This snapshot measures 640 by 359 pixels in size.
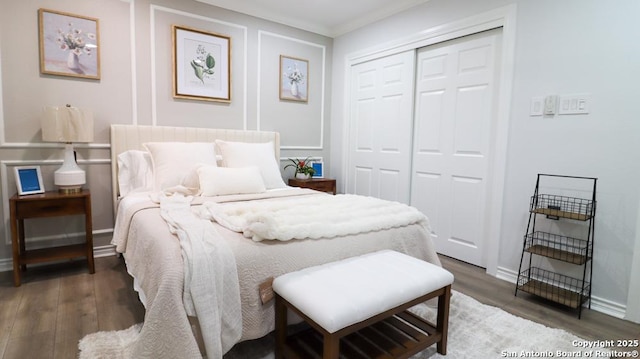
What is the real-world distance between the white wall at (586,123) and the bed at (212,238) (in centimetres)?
106

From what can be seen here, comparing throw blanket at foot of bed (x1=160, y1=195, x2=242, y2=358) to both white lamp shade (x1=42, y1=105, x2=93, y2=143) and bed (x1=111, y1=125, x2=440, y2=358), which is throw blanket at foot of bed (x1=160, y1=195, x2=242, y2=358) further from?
white lamp shade (x1=42, y1=105, x2=93, y2=143)

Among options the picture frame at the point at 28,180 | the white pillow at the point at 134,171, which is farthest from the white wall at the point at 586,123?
the picture frame at the point at 28,180

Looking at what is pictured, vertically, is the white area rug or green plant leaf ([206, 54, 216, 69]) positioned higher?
green plant leaf ([206, 54, 216, 69])

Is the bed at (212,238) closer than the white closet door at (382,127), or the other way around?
the bed at (212,238)

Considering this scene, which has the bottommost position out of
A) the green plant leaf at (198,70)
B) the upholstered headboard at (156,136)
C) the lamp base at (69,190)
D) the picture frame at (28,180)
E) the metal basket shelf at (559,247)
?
the metal basket shelf at (559,247)

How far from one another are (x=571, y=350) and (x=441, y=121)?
2.04m

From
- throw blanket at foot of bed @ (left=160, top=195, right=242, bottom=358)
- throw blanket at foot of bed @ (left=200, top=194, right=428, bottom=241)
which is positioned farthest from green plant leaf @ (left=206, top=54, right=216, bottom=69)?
throw blanket at foot of bed @ (left=160, top=195, right=242, bottom=358)

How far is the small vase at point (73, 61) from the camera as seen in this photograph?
2774 millimetres

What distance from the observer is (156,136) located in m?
3.12

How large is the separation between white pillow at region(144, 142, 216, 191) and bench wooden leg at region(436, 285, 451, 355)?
2103 mm

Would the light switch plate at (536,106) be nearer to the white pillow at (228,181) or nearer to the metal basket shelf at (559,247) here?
the metal basket shelf at (559,247)

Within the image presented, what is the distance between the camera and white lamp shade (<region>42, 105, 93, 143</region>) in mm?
2459

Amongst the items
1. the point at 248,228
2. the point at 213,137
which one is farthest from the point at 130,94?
the point at 248,228

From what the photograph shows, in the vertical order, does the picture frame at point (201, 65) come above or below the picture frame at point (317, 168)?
above
